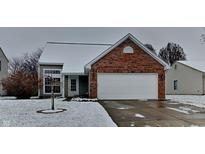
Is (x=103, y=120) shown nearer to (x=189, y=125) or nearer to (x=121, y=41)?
(x=189, y=125)

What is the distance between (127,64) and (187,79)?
13338 millimetres

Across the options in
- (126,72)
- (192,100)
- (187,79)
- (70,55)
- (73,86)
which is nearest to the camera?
(192,100)

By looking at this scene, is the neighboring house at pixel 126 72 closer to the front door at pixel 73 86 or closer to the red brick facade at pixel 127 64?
the red brick facade at pixel 127 64

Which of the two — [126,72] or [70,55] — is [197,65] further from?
[70,55]

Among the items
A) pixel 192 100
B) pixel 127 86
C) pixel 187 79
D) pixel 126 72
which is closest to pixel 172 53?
pixel 187 79

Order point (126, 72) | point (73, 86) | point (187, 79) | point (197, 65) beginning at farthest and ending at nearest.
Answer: point (197, 65) → point (187, 79) → point (73, 86) → point (126, 72)

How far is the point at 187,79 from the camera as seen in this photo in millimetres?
27359

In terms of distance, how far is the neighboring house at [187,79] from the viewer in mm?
25719

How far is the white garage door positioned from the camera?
16875 mm

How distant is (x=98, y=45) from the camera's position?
77.8ft

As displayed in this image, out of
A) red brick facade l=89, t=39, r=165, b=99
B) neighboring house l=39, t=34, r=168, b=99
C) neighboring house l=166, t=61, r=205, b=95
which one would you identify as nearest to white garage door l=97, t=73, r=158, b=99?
neighboring house l=39, t=34, r=168, b=99

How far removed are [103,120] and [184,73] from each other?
871 inches

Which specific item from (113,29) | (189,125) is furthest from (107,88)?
(113,29)

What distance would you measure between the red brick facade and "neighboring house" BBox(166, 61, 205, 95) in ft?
34.8
